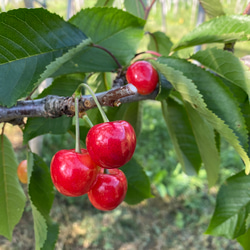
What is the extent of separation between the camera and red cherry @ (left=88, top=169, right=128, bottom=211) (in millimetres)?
566

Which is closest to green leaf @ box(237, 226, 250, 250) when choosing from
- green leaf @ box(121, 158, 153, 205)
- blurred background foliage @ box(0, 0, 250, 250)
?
green leaf @ box(121, 158, 153, 205)

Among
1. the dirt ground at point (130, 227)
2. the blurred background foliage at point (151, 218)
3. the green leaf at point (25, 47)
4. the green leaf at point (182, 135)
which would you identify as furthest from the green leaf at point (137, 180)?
the dirt ground at point (130, 227)

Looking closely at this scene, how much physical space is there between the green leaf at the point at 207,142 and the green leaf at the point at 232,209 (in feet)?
0.19

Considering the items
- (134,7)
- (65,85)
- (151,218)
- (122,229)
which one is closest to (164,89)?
(65,85)

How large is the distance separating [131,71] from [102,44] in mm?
139

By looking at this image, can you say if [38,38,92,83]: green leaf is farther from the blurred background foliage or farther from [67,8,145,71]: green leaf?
the blurred background foliage

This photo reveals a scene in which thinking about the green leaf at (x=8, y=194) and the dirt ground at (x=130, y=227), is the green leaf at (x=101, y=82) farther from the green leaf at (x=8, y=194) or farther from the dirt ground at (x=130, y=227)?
the dirt ground at (x=130, y=227)

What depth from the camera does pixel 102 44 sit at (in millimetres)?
788

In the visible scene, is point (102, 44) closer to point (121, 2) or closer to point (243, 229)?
point (121, 2)

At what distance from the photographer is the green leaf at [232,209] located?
69 cm

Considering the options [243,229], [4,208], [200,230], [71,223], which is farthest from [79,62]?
[200,230]

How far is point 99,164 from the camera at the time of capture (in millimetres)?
485

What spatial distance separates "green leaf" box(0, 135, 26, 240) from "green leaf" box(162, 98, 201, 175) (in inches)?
19.8

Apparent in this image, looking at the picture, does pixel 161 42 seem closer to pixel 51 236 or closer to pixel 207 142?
pixel 207 142
